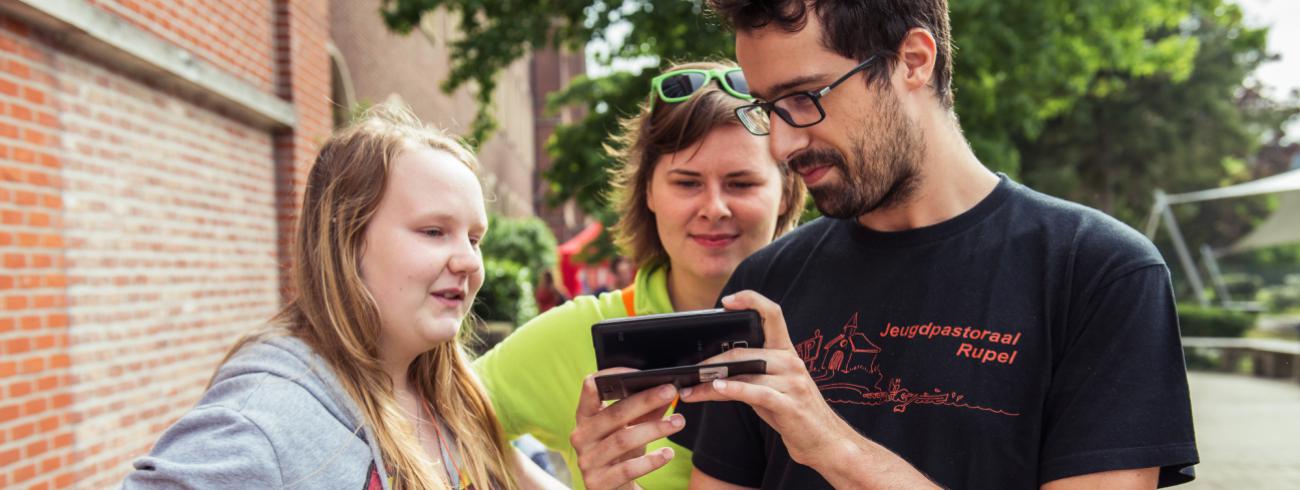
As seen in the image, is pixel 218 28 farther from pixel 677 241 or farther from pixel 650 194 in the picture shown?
pixel 677 241

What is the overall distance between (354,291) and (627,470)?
648mm

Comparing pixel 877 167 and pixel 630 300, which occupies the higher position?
pixel 877 167

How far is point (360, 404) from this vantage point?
193 centimetres

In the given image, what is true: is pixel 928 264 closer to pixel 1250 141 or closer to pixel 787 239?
pixel 787 239

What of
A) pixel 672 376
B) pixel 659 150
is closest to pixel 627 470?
pixel 672 376

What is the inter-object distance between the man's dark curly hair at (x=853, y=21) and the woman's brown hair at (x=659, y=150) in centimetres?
61

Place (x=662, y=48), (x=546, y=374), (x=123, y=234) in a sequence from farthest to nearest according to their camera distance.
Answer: (x=662, y=48) → (x=123, y=234) → (x=546, y=374)

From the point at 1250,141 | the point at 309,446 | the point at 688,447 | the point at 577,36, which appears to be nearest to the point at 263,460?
the point at 309,446

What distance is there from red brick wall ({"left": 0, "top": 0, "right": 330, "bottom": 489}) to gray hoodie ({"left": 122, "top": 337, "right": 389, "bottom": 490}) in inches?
60.2

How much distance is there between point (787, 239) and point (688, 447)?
572 mm

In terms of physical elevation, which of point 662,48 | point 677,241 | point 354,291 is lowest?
point 354,291

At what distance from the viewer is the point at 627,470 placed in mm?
1955

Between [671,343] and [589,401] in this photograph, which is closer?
[671,343]

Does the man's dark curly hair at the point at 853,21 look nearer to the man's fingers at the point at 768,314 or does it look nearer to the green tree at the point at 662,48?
the man's fingers at the point at 768,314
